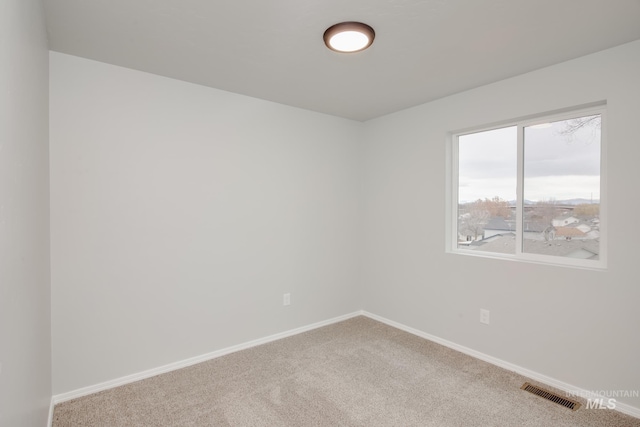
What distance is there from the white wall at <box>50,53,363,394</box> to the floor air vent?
81.5 inches

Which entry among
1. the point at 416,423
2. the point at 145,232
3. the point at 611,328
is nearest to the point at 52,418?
the point at 145,232

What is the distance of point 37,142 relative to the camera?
5.56ft

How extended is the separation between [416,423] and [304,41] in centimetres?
261

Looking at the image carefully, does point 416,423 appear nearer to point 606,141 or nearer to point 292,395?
point 292,395

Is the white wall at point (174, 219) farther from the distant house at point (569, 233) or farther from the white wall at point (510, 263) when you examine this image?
the distant house at point (569, 233)

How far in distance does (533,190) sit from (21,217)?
3.33 m

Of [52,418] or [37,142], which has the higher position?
[37,142]

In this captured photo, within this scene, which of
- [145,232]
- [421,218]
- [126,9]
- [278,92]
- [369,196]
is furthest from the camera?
[369,196]

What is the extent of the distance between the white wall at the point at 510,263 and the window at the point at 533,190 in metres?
0.16

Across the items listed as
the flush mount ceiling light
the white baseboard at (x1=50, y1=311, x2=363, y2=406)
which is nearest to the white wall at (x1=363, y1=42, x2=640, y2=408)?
the white baseboard at (x1=50, y1=311, x2=363, y2=406)

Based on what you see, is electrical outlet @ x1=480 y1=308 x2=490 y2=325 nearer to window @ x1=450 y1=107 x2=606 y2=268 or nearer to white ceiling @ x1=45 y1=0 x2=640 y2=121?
window @ x1=450 y1=107 x2=606 y2=268

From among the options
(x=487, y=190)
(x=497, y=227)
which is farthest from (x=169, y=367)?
(x=487, y=190)

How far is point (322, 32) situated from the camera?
6.79 feet

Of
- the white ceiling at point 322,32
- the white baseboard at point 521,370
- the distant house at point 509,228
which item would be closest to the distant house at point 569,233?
the distant house at point 509,228
